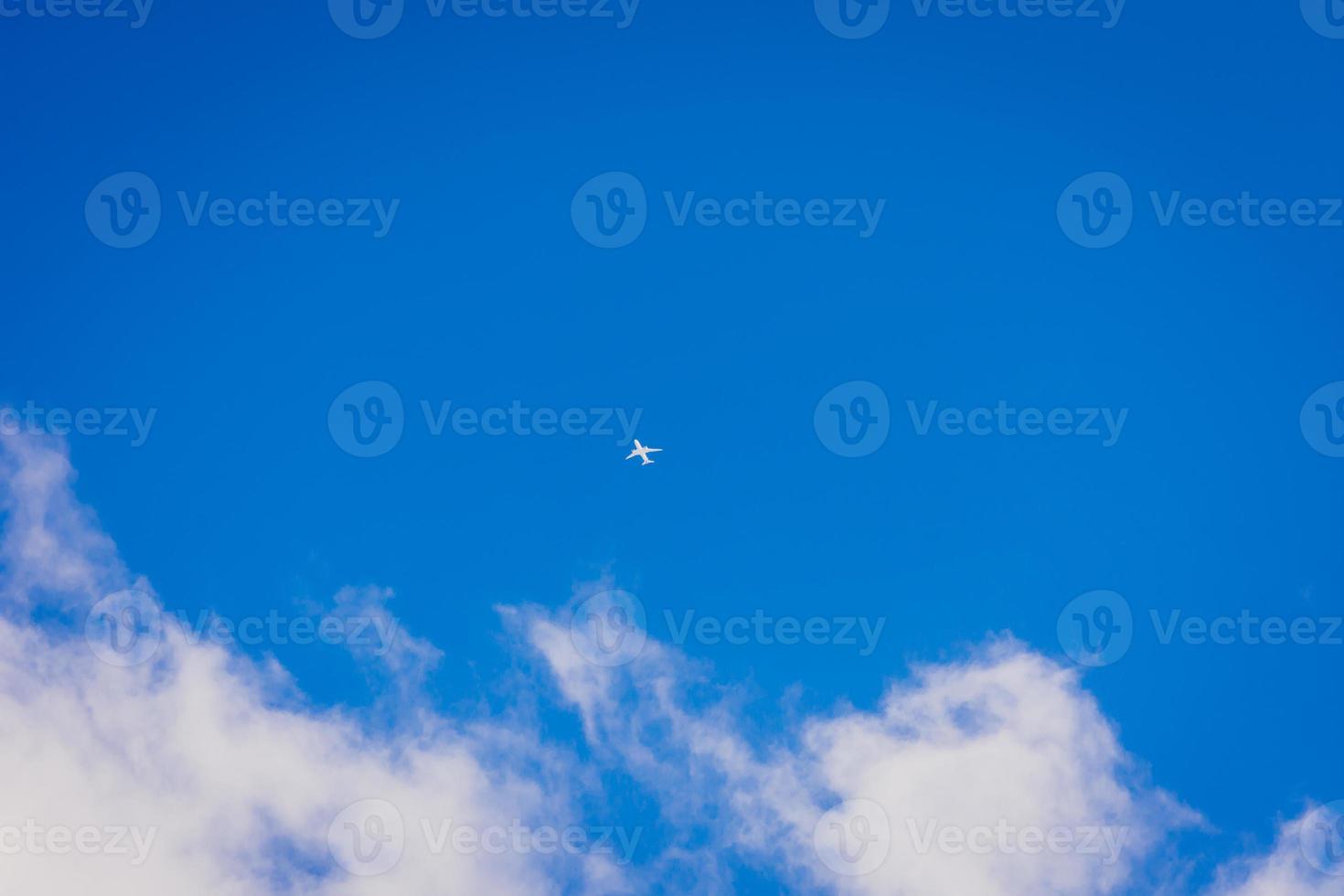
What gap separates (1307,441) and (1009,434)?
10.5 m

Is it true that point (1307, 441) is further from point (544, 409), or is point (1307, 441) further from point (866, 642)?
point (544, 409)

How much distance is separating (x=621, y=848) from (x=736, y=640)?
360 inches

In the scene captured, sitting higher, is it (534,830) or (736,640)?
(736,640)

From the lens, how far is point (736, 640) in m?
34.8

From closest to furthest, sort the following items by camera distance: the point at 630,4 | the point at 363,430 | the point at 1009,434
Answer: the point at 363,430
the point at 1009,434
the point at 630,4

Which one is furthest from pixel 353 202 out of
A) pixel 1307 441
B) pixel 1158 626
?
pixel 1307 441

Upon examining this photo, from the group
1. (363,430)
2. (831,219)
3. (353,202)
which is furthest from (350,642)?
(831,219)

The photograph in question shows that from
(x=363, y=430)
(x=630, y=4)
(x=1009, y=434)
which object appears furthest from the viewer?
(x=630, y=4)

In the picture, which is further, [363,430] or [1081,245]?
[1081,245]

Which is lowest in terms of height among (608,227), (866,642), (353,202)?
(866,642)

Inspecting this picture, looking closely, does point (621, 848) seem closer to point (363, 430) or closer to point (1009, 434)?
point (363, 430)

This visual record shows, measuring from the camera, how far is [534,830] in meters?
34.4

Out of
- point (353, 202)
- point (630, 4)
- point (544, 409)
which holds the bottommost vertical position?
point (544, 409)

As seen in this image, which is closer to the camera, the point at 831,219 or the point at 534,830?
the point at 534,830
